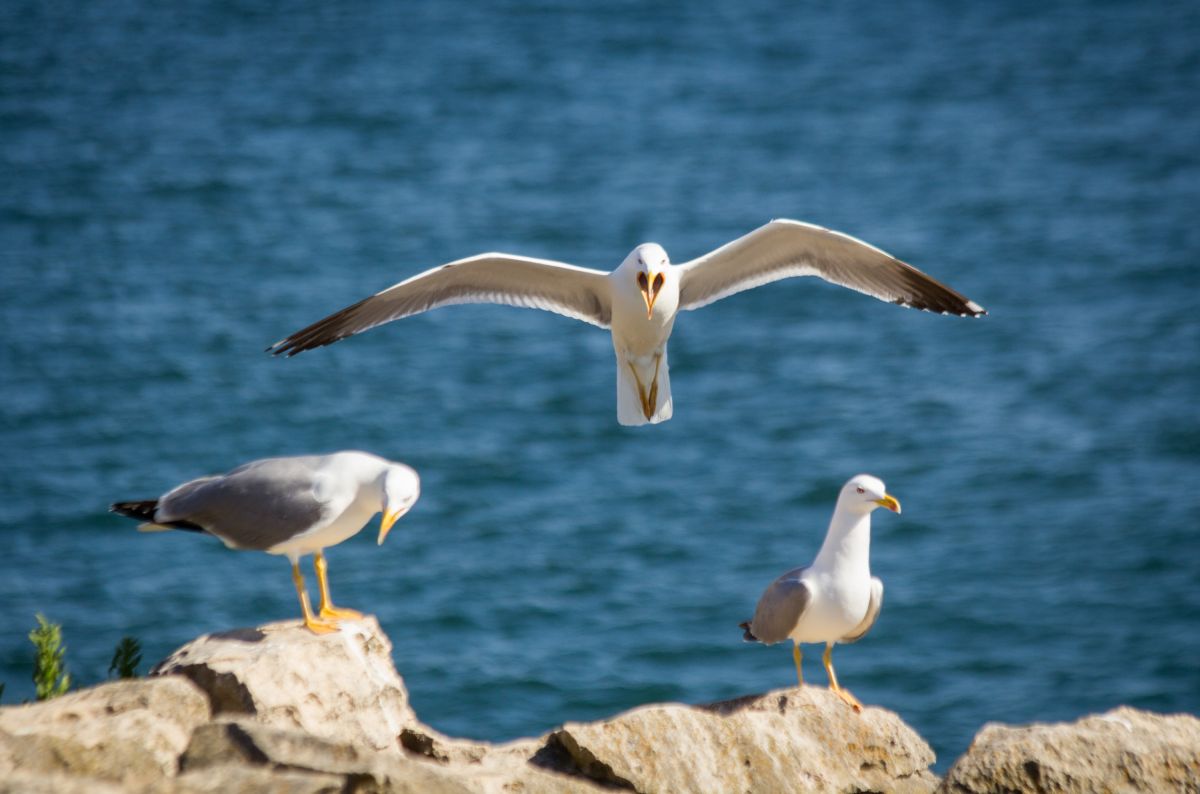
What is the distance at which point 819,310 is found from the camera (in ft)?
82.8

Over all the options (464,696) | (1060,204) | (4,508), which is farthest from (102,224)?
(1060,204)

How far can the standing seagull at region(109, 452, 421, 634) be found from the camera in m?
6.83

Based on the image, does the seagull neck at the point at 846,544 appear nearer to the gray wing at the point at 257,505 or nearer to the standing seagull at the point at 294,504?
the standing seagull at the point at 294,504

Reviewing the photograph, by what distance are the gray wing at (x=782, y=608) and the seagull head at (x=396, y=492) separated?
186 centimetres

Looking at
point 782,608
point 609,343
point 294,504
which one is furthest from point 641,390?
point 609,343

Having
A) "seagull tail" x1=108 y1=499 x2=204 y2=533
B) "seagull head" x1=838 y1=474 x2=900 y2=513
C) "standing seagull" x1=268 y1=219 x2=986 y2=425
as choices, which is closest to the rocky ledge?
"seagull tail" x1=108 y1=499 x2=204 y2=533

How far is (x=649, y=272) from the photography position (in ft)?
28.1

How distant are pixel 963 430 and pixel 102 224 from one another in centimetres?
1474

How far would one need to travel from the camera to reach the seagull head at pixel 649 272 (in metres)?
8.57

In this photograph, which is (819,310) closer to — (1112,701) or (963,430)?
(963,430)

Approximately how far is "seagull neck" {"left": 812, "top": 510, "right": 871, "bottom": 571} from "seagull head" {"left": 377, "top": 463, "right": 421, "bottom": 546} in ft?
6.66

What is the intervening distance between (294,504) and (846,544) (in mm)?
2581

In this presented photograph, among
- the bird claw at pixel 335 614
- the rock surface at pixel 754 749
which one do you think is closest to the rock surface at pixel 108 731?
the bird claw at pixel 335 614

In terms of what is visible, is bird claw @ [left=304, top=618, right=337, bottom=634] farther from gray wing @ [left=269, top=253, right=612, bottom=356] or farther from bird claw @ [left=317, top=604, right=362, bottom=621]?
gray wing @ [left=269, top=253, right=612, bottom=356]
